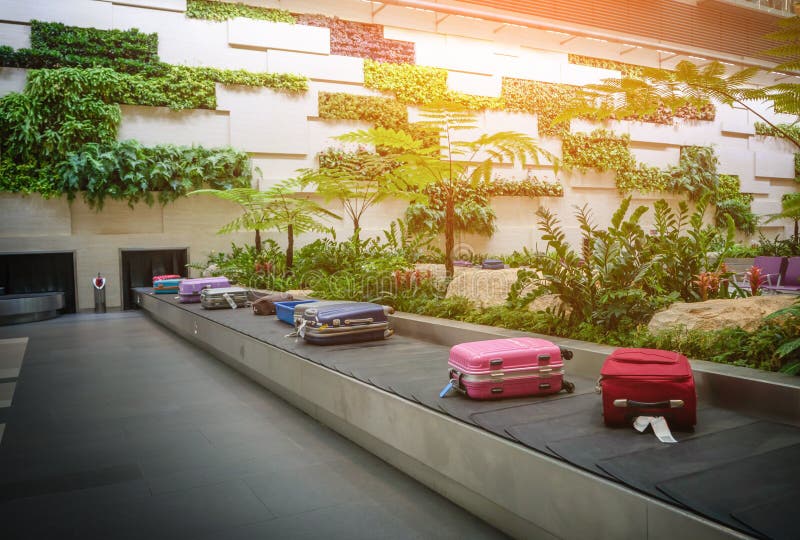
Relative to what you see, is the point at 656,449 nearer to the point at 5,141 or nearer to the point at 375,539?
the point at 375,539

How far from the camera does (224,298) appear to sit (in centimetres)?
764

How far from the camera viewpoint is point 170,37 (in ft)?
46.8

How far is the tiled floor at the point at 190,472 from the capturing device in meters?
2.52

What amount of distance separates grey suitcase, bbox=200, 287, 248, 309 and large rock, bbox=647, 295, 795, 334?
213 inches

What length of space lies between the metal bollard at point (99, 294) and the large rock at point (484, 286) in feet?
32.5

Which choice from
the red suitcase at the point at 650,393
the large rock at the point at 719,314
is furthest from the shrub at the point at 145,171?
the red suitcase at the point at 650,393

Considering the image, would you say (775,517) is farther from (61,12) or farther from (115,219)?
(61,12)

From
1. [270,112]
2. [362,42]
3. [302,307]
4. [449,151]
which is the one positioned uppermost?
[362,42]

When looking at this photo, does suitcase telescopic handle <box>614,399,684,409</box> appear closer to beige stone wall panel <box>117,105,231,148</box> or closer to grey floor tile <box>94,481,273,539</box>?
grey floor tile <box>94,481,273,539</box>

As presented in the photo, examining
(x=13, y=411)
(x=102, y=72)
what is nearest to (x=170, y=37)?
(x=102, y=72)

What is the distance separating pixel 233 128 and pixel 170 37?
2.52m

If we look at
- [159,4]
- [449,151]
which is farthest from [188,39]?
[449,151]

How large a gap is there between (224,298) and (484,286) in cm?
362

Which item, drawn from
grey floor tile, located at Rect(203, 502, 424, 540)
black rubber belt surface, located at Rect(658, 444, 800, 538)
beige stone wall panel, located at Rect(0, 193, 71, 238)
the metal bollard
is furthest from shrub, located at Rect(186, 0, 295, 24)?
black rubber belt surface, located at Rect(658, 444, 800, 538)
